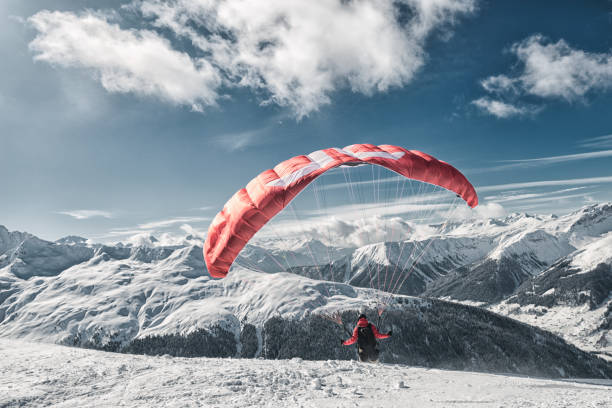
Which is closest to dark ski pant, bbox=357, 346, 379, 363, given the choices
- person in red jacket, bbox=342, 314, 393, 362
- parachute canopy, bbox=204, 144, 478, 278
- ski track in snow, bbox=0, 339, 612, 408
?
person in red jacket, bbox=342, 314, 393, 362

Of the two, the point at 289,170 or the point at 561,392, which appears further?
the point at 289,170

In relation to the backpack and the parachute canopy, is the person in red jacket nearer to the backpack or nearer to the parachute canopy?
the backpack

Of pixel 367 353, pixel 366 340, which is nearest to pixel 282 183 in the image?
pixel 366 340

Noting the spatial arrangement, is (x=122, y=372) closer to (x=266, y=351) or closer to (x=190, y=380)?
(x=190, y=380)

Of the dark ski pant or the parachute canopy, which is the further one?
the dark ski pant

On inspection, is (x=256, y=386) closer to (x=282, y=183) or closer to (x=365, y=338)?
(x=365, y=338)

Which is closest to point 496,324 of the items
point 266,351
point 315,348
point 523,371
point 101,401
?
point 523,371

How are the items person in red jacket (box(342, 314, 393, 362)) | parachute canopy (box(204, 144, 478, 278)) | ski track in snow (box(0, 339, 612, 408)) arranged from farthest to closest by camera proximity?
person in red jacket (box(342, 314, 393, 362))
parachute canopy (box(204, 144, 478, 278))
ski track in snow (box(0, 339, 612, 408))

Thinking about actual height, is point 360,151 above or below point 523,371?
above
